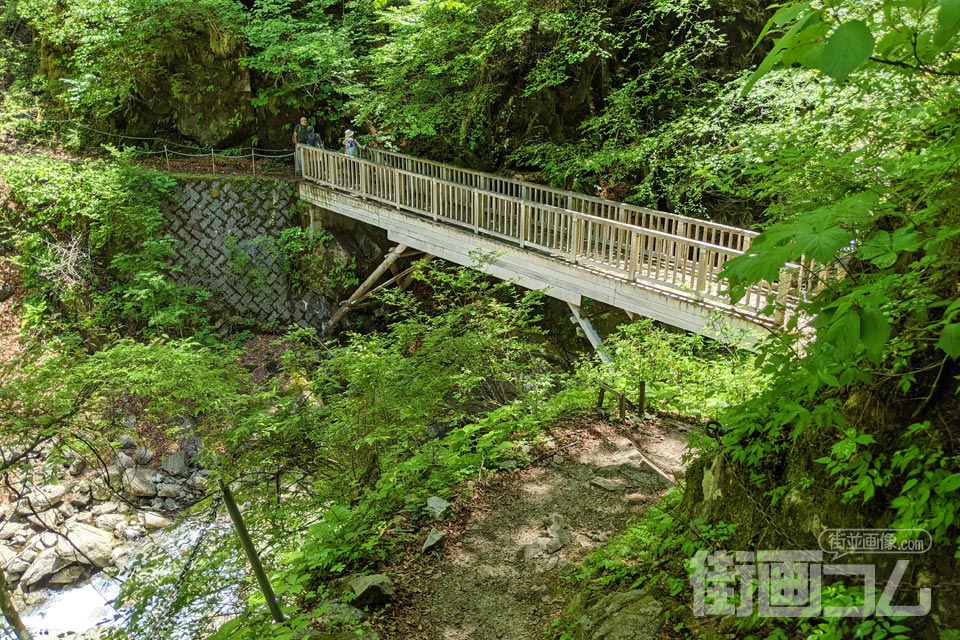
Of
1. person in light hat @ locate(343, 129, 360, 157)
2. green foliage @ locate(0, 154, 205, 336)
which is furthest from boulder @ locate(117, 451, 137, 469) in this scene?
person in light hat @ locate(343, 129, 360, 157)

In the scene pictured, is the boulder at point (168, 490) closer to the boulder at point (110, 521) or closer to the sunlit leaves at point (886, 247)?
the boulder at point (110, 521)

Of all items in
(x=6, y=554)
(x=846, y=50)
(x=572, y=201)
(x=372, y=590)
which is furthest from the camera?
(x=572, y=201)

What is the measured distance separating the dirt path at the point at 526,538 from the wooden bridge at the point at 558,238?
1846 mm

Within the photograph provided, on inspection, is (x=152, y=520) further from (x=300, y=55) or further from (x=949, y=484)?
(x=949, y=484)

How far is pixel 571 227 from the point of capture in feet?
27.3

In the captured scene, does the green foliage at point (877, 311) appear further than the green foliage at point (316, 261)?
No

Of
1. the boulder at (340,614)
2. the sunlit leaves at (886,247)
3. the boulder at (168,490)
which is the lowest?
the boulder at (168,490)

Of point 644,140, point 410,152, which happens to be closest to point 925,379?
point 644,140

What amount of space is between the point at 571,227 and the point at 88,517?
331 inches

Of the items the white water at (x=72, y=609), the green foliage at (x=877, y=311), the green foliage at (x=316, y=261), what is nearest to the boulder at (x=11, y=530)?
the white water at (x=72, y=609)

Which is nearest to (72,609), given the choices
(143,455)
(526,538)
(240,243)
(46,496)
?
(46,496)

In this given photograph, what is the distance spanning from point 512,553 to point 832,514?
243cm

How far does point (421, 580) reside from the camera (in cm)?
430

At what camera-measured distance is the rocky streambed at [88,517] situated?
804 cm
